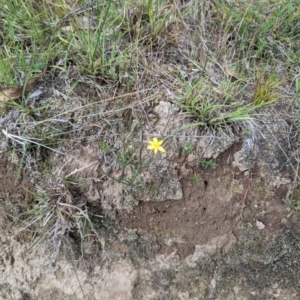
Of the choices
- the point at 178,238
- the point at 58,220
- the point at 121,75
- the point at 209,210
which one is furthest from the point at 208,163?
the point at 58,220

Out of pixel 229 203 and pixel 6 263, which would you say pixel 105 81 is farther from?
pixel 6 263

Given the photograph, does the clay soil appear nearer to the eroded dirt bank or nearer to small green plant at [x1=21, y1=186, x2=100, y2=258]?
the eroded dirt bank

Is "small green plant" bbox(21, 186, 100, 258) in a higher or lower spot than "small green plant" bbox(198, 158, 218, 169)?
lower

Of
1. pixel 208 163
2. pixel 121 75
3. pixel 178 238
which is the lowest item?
pixel 178 238

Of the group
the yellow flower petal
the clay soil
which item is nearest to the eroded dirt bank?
the clay soil

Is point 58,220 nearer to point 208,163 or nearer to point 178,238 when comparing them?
point 178,238

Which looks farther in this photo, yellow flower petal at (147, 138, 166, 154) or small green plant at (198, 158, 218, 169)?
small green plant at (198, 158, 218, 169)

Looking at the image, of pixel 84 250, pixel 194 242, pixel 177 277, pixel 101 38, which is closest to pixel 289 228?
pixel 194 242

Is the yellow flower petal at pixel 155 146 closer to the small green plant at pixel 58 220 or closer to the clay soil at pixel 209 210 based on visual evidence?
the clay soil at pixel 209 210
